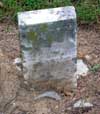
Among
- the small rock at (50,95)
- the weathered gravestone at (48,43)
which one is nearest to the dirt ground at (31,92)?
the small rock at (50,95)

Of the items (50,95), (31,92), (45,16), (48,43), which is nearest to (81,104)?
(50,95)

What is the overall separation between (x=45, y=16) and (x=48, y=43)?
27cm

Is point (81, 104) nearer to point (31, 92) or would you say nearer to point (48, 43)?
point (31, 92)

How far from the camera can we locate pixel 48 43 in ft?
13.1

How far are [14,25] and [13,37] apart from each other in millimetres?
312

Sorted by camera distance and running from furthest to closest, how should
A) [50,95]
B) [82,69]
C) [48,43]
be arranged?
[82,69] < [50,95] < [48,43]

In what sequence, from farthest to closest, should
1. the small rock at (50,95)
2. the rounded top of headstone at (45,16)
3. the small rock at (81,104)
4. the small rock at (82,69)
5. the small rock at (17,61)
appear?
1. the small rock at (17,61)
2. the small rock at (82,69)
3. the small rock at (50,95)
4. the small rock at (81,104)
5. the rounded top of headstone at (45,16)

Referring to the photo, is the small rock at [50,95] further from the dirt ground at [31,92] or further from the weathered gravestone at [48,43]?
the weathered gravestone at [48,43]

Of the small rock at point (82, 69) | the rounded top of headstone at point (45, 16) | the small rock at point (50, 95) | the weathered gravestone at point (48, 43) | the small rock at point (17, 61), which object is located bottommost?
the small rock at point (50, 95)

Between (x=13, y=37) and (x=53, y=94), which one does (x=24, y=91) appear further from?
(x=13, y=37)

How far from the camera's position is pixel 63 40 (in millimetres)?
→ 4004

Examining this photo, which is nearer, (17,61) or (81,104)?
(81,104)

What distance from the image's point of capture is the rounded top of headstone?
3.93 m

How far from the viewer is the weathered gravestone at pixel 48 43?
3938 mm
